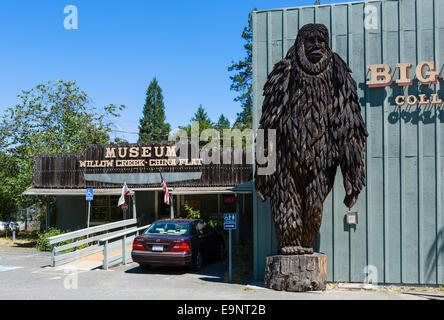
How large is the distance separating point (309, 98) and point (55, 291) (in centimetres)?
716

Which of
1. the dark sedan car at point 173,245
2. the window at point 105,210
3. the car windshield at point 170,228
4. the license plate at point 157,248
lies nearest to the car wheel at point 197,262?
the dark sedan car at point 173,245

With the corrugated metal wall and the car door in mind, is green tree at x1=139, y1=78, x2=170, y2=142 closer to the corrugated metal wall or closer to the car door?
the car door

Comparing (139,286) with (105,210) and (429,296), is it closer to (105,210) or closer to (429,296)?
(429,296)

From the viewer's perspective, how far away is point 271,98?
10148 millimetres

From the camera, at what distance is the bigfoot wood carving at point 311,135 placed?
966 centimetres

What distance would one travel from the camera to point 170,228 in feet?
42.5

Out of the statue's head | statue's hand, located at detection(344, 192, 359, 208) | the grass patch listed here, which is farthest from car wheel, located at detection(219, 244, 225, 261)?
the grass patch

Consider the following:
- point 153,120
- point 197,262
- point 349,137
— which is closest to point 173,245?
point 197,262

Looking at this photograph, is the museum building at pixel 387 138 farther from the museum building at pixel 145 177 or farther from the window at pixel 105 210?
the window at pixel 105 210

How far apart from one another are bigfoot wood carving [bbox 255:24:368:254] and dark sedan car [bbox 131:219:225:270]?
3.20 metres

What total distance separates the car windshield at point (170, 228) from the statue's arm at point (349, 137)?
16.6 feet

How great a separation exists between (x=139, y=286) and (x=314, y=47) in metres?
6.84

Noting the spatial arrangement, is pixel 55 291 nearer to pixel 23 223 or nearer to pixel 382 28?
pixel 382 28
